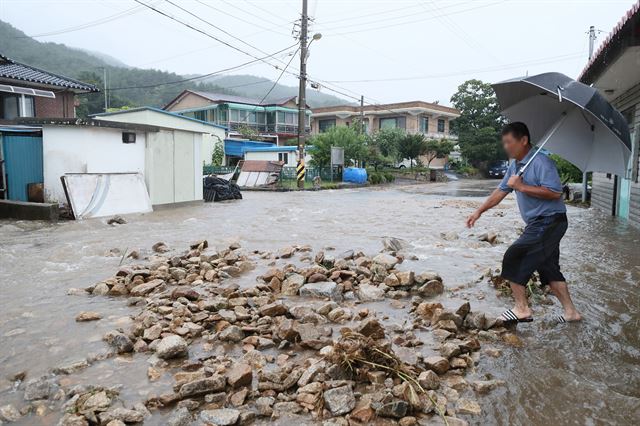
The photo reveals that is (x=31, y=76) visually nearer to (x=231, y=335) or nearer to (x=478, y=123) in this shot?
(x=231, y=335)

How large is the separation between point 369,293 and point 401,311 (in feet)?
1.58

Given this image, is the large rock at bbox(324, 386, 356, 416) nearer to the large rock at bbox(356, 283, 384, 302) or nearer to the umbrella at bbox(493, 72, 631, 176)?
the large rock at bbox(356, 283, 384, 302)

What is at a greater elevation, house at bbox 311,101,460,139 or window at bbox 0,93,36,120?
house at bbox 311,101,460,139

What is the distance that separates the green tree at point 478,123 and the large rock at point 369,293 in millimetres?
38671

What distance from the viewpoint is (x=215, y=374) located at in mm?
2934

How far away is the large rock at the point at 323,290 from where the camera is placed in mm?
4734

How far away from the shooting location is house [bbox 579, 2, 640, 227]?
5924 millimetres

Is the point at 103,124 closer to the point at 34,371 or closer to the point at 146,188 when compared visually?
the point at 146,188

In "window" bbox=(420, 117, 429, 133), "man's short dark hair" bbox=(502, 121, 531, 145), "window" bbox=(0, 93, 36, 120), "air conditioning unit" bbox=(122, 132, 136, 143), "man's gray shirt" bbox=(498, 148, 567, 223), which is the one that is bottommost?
"man's gray shirt" bbox=(498, 148, 567, 223)

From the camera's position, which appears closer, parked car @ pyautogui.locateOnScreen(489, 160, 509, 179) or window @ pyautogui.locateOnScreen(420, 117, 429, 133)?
parked car @ pyautogui.locateOnScreen(489, 160, 509, 179)

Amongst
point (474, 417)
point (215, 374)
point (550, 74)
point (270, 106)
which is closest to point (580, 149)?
point (550, 74)

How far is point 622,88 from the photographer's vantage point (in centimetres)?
1035

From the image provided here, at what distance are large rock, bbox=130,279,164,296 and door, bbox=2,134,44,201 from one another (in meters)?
7.73

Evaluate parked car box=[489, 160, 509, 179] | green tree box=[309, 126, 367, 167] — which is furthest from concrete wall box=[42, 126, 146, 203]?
parked car box=[489, 160, 509, 179]
